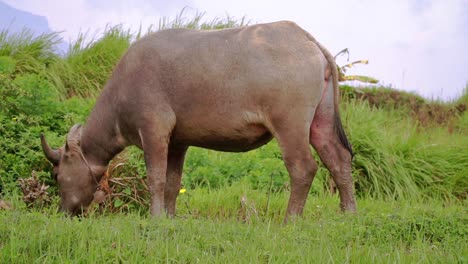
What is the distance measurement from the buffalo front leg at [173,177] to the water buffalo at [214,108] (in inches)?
0.6

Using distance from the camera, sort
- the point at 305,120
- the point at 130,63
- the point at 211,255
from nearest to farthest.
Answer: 1. the point at 211,255
2. the point at 305,120
3. the point at 130,63

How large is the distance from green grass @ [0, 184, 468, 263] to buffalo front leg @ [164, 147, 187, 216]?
1.09 m

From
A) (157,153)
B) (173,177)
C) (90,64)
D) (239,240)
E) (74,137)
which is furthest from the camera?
(90,64)

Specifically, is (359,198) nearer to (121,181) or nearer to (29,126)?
(121,181)

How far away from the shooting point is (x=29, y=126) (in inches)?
332

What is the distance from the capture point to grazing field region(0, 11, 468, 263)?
4.81m

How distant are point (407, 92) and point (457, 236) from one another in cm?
1231

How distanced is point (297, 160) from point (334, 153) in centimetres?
71

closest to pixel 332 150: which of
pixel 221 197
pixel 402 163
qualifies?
pixel 221 197

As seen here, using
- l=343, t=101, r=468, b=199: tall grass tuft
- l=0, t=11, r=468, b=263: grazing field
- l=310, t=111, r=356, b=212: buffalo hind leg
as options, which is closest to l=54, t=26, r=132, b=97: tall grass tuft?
l=0, t=11, r=468, b=263: grazing field

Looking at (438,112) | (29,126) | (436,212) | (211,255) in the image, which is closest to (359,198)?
(436,212)

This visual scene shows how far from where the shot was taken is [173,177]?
727 cm

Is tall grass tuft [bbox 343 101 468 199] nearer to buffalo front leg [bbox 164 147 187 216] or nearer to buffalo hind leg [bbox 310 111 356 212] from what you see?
buffalo hind leg [bbox 310 111 356 212]

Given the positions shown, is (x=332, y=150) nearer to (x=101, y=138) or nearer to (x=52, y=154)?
(x=101, y=138)
